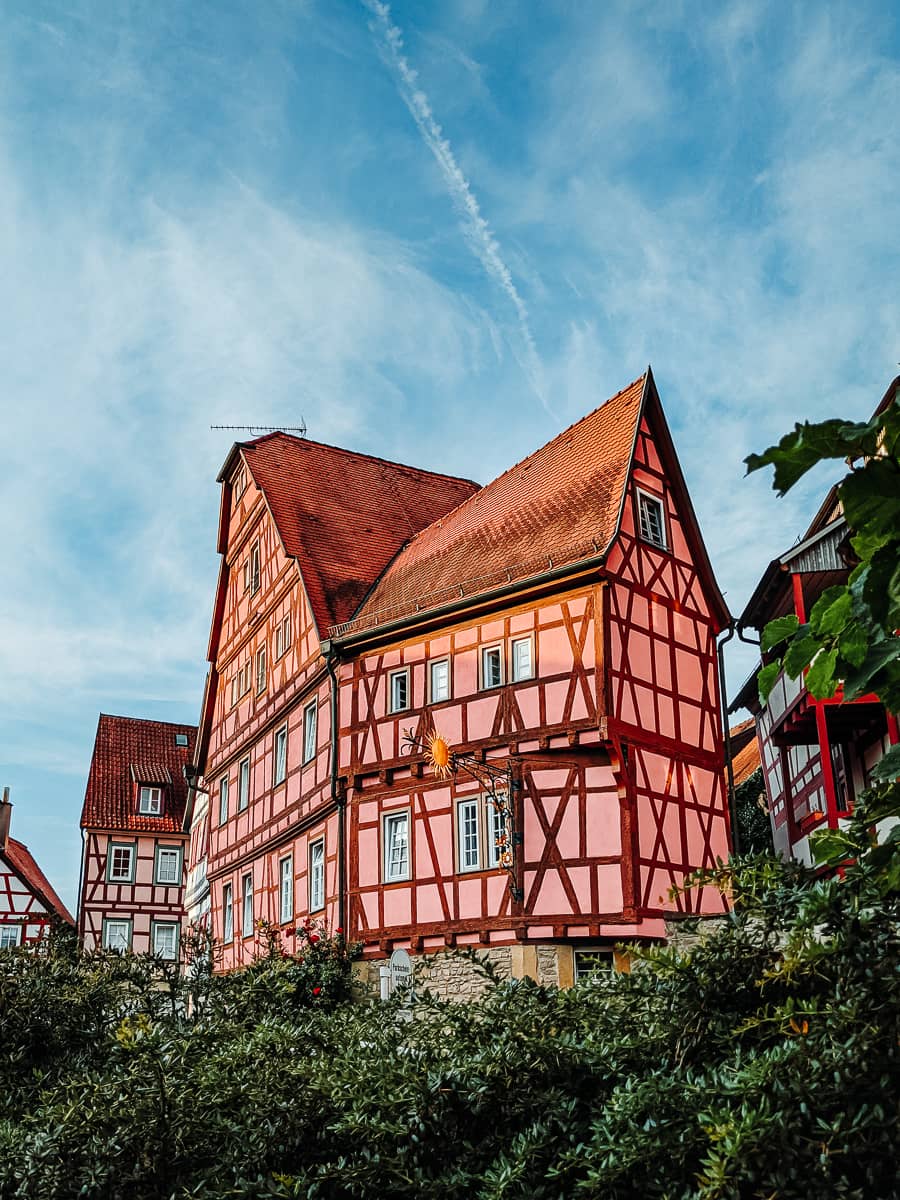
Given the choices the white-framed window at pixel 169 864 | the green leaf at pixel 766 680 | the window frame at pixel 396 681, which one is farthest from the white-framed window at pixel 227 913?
the green leaf at pixel 766 680

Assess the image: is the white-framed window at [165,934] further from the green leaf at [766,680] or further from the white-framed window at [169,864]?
the green leaf at [766,680]

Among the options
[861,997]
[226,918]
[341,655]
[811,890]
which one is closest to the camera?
[861,997]

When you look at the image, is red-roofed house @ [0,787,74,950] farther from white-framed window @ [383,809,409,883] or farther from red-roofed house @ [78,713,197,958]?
white-framed window @ [383,809,409,883]

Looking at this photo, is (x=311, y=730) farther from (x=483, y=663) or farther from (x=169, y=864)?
(x=169, y=864)

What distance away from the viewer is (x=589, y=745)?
17.8 metres

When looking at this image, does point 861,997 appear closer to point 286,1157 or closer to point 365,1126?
point 365,1126

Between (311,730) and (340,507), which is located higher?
(340,507)

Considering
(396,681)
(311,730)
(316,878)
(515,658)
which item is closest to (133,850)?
(311,730)

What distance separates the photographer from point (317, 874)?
72.4 ft

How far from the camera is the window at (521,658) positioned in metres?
18.8

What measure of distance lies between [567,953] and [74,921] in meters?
27.5

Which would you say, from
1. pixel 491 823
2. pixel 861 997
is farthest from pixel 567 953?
pixel 861 997

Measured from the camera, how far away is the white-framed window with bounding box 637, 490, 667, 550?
66.3 ft

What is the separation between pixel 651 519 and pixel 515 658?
138 inches
